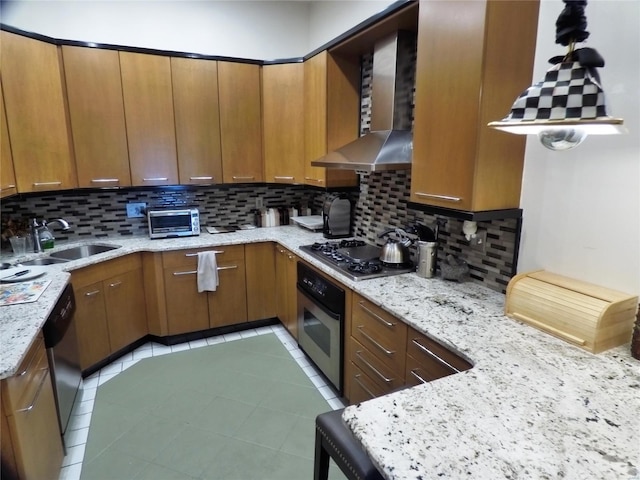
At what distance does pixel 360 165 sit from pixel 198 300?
1.84 meters

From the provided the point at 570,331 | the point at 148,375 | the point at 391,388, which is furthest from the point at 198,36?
the point at 570,331

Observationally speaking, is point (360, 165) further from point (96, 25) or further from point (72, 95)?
point (96, 25)

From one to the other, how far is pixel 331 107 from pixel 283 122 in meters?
0.59

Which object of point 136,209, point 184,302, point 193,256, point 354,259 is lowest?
point 184,302

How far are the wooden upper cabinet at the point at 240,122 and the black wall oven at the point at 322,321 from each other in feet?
4.01

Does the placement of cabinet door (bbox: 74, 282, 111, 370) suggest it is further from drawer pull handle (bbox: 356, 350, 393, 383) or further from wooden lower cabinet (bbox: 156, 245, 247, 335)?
drawer pull handle (bbox: 356, 350, 393, 383)

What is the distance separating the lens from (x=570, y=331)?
145 cm

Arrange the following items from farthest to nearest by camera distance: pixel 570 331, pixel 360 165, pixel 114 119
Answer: pixel 114 119 → pixel 360 165 → pixel 570 331

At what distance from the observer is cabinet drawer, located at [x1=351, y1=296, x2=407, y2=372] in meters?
1.81

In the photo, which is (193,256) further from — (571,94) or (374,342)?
(571,94)

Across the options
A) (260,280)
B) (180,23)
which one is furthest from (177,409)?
(180,23)

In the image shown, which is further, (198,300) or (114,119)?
(198,300)

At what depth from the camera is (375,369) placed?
2.02 metres

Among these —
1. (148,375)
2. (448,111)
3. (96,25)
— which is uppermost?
(96,25)
